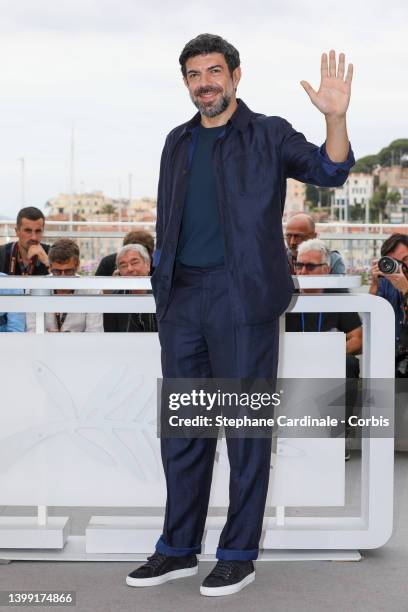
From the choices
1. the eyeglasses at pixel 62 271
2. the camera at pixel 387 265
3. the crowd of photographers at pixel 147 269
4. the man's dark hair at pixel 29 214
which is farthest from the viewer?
the man's dark hair at pixel 29 214

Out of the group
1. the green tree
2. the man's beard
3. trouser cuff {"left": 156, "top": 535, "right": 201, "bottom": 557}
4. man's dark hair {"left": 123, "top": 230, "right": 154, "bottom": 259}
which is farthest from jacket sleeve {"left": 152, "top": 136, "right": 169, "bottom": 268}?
the green tree

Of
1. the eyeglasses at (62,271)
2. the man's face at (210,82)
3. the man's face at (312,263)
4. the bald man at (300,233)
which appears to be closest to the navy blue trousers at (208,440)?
the man's face at (210,82)

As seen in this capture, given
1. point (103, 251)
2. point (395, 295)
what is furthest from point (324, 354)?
point (103, 251)

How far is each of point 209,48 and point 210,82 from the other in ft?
0.32

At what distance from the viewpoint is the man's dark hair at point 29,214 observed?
5.87 m

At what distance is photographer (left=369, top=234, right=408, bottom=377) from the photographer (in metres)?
4.86

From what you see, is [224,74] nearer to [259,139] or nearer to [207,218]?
[259,139]

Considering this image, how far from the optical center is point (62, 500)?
3166mm

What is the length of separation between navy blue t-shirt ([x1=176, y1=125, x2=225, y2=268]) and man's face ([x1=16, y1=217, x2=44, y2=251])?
3.09 metres

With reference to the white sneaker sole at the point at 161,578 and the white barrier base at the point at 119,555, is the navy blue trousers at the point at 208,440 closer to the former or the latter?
the white sneaker sole at the point at 161,578

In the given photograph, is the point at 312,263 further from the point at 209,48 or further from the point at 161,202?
the point at 209,48

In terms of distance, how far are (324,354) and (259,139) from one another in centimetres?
75

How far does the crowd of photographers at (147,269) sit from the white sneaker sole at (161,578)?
0.88 meters

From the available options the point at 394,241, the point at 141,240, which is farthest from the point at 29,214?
the point at 394,241
